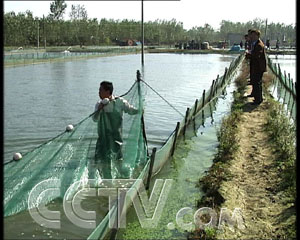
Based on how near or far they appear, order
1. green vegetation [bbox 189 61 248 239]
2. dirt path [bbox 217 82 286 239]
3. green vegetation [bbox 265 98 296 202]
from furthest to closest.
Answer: green vegetation [bbox 265 98 296 202]
dirt path [bbox 217 82 286 239]
green vegetation [bbox 189 61 248 239]

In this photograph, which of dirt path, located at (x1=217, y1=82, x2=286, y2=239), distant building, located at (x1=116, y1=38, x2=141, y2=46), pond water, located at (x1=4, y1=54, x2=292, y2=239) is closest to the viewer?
dirt path, located at (x1=217, y1=82, x2=286, y2=239)

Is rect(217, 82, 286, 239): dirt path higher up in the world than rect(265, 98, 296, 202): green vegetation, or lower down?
lower down

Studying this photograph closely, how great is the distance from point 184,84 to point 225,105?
7.58m

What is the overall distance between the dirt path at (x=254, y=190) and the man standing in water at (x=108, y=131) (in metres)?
1.52

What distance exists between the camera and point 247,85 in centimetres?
1814

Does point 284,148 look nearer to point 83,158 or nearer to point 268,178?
point 268,178

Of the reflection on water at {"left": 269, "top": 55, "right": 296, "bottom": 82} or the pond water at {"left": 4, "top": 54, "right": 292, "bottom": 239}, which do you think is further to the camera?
the reflection on water at {"left": 269, "top": 55, "right": 296, "bottom": 82}

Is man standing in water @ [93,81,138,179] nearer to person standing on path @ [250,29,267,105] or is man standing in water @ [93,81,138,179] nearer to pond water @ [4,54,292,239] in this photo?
pond water @ [4,54,292,239]

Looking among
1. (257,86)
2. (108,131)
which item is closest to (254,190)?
(108,131)

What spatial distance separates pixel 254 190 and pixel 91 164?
2.35 meters

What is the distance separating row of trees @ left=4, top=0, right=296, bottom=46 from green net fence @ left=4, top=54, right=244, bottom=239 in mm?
53670

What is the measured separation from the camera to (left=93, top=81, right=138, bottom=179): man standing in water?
217 inches

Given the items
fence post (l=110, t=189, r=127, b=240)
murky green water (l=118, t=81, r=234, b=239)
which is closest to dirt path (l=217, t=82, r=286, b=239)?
murky green water (l=118, t=81, r=234, b=239)

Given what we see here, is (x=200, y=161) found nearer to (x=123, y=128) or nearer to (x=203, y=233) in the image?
(x=123, y=128)
